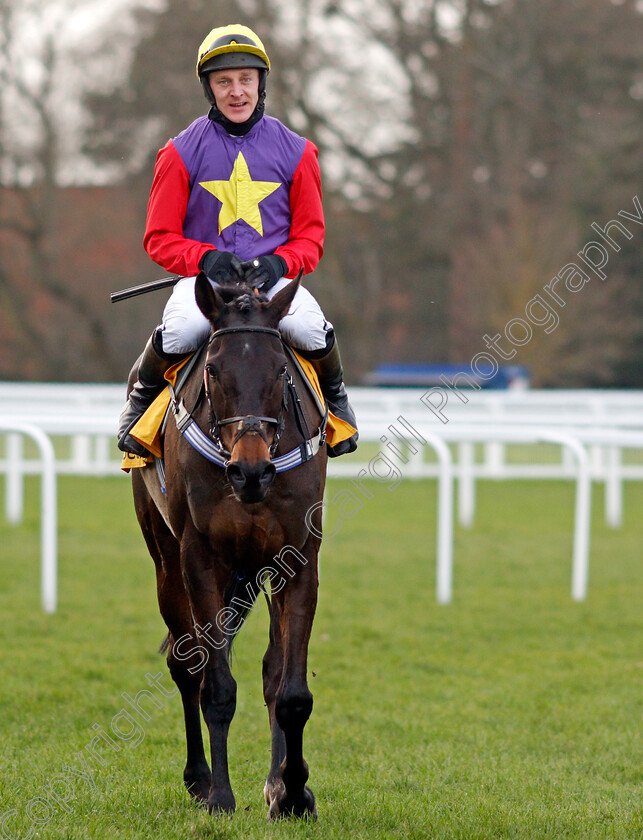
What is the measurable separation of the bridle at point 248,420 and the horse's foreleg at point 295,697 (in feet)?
1.66

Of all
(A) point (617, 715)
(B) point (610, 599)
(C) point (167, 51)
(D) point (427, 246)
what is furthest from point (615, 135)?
(A) point (617, 715)

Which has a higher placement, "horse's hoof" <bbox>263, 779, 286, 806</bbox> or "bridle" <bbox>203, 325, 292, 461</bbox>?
"bridle" <bbox>203, 325, 292, 461</bbox>

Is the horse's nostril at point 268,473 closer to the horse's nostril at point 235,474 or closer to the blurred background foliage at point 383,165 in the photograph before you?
the horse's nostril at point 235,474

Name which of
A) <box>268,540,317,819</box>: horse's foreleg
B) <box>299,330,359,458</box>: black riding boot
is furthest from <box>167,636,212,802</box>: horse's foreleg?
<box>299,330,359,458</box>: black riding boot

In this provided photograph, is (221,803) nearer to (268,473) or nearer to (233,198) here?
(268,473)

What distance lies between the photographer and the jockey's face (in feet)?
13.5

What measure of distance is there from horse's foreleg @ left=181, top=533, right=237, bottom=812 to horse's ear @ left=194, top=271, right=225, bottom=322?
0.76m

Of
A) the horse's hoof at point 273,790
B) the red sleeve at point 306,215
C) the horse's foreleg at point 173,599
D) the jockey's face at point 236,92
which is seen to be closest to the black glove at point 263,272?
the red sleeve at point 306,215

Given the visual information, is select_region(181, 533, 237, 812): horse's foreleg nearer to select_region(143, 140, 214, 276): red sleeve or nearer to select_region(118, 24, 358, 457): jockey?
select_region(118, 24, 358, 457): jockey

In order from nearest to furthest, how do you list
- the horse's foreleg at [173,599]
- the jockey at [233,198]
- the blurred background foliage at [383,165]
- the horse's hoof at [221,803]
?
1. the horse's hoof at [221,803]
2. the jockey at [233,198]
3. the horse's foreleg at [173,599]
4. the blurred background foliage at [383,165]

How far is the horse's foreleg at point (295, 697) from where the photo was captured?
3.80 meters

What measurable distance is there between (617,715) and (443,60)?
25.1 metres

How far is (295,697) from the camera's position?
3781 mm

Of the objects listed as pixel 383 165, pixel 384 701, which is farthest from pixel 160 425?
pixel 383 165
